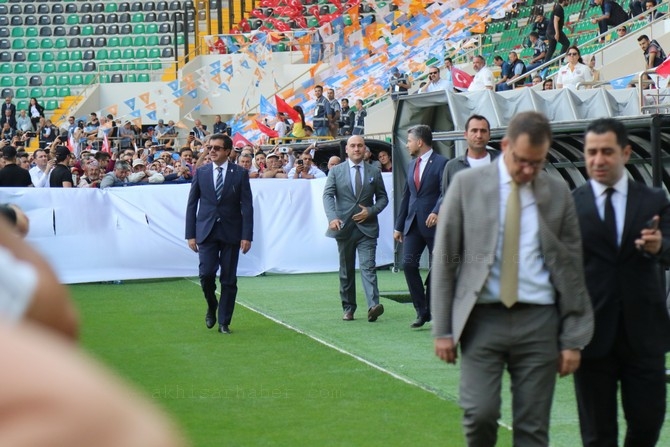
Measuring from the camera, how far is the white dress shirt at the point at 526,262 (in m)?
4.69

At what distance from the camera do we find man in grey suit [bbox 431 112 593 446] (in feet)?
15.4

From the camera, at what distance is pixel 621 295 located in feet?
16.3

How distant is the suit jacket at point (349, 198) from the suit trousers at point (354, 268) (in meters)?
0.07

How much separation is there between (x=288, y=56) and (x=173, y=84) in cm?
370

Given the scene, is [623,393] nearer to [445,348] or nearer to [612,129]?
[445,348]

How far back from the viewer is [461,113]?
51.1ft

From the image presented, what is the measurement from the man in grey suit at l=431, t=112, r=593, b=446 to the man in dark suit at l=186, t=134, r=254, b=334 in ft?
21.2

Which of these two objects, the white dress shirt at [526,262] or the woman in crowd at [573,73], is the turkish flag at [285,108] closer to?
the woman in crowd at [573,73]

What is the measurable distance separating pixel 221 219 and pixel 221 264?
42 cm

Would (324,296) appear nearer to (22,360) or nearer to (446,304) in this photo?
(446,304)

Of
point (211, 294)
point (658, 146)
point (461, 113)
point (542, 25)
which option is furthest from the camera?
point (542, 25)

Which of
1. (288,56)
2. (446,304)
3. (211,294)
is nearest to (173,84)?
(288,56)

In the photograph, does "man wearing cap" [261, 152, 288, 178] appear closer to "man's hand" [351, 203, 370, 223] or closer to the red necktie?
"man's hand" [351, 203, 370, 223]

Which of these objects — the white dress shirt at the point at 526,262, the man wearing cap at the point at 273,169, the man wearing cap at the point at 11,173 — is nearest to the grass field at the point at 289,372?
the white dress shirt at the point at 526,262
